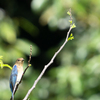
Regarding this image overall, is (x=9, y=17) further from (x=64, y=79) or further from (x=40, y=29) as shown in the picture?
(x=64, y=79)

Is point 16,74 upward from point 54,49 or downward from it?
upward

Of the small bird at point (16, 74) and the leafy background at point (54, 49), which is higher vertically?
the small bird at point (16, 74)

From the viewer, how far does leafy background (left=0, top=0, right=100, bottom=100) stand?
17.7ft

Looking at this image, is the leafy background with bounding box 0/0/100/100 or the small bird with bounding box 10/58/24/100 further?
the leafy background with bounding box 0/0/100/100

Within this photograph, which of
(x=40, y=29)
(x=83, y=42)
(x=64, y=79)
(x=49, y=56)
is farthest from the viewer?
(x=40, y=29)

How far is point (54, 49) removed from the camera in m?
6.49

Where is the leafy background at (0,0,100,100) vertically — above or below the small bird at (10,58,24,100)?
below

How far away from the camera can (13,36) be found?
6.05m

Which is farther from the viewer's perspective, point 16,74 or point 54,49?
point 54,49

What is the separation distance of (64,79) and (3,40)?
1.63m

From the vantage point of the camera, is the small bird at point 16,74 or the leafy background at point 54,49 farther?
the leafy background at point 54,49

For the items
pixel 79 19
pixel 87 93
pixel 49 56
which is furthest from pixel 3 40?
pixel 87 93

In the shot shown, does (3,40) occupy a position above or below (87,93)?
above

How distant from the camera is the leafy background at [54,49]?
5402 millimetres
